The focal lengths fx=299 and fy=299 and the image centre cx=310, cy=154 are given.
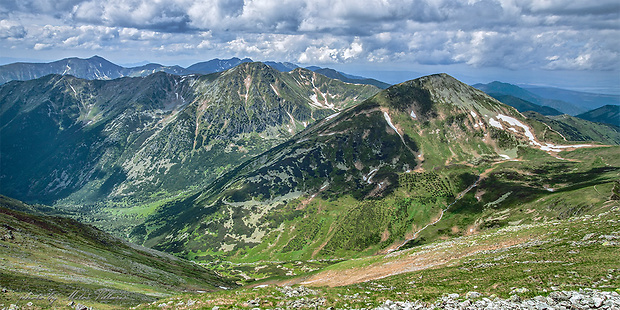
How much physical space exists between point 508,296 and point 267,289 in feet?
98.7

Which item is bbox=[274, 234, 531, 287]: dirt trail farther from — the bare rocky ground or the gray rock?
the bare rocky ground

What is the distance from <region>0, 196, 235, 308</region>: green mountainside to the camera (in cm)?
5472

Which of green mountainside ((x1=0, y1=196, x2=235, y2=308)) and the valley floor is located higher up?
the valley floor

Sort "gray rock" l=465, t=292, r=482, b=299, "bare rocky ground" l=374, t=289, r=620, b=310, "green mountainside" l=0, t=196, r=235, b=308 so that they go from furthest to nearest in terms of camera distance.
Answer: "green mountainside" l=0, t=196, r=235, b=308 → "gray rock" l=465, t=292, r=482, b=299 → "bare rocky ground" l=374, t=289, r=620, b=310

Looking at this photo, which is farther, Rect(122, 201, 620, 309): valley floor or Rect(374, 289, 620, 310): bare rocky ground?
Rect(122, 201, 620, 309): valley floor

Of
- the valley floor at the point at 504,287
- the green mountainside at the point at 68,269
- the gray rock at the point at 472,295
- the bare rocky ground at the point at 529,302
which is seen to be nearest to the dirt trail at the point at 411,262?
the valley floor at the point at 504,287

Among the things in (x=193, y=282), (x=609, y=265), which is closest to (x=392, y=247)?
(x=193, y=282)

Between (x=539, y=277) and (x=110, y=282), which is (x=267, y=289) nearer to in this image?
(x=539, y=277)

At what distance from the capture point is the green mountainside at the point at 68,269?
180ft

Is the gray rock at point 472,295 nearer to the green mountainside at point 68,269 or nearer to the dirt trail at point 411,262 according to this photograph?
the dirt trail at point 411,262

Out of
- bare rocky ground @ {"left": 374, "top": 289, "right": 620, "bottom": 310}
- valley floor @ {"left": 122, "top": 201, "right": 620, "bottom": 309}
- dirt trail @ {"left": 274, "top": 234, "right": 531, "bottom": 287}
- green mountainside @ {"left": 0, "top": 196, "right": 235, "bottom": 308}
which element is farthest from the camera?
dirt trail @ {"left": 274, "top": 234, "right": 531, "bottom": 287}

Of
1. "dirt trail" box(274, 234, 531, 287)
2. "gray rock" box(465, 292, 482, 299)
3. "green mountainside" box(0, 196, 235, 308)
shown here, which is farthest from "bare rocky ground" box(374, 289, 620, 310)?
"green mountainside" box(0, 196, 235, 308)

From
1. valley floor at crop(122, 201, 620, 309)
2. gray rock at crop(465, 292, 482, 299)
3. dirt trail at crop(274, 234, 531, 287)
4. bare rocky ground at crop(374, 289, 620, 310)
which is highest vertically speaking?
bare rocky ground at crop(374, 289, 620, 310)

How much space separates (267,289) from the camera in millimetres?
43781
